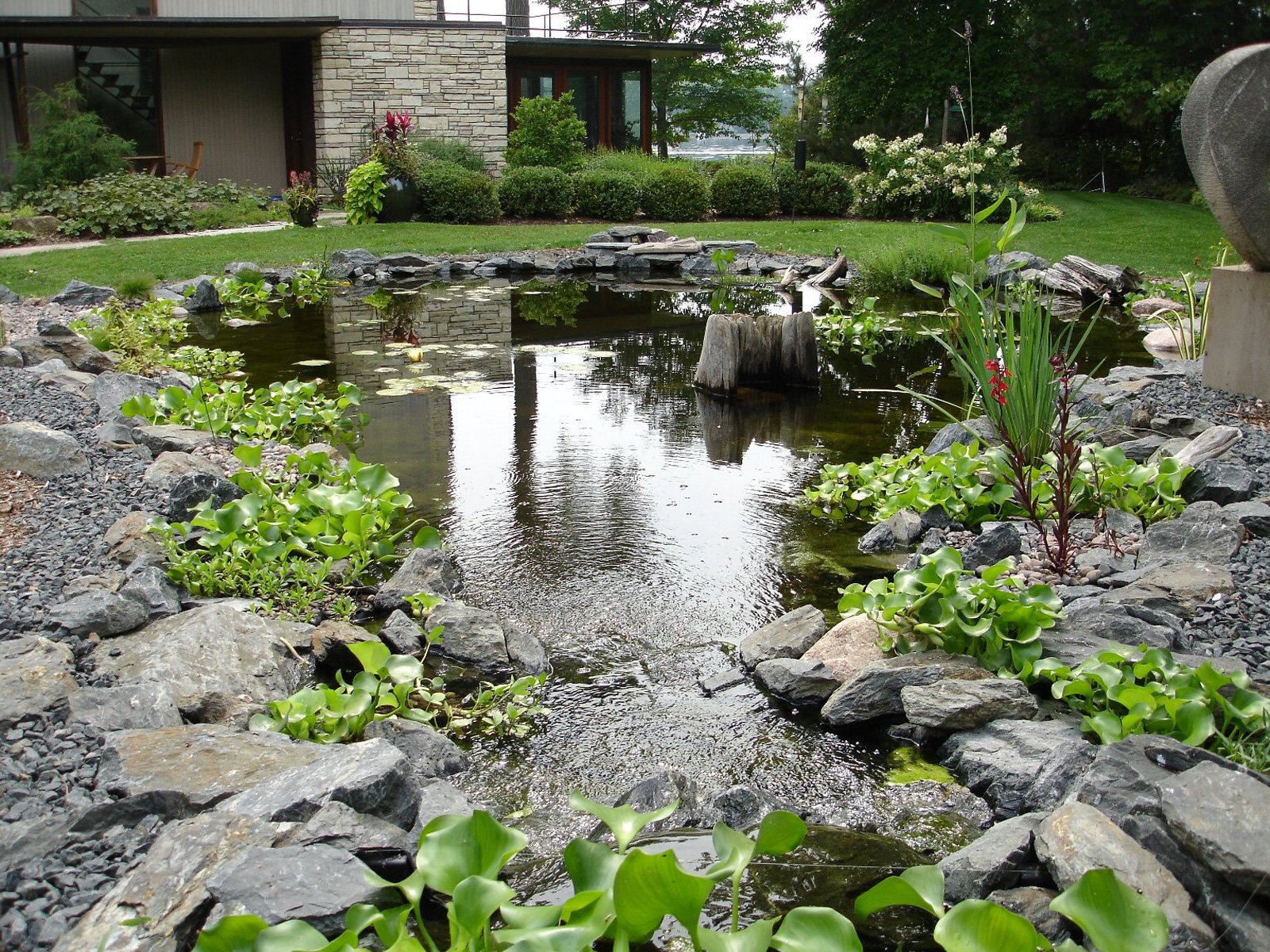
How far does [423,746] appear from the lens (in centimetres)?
323

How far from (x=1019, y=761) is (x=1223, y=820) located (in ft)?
2.75

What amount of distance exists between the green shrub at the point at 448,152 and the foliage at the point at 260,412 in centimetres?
1260

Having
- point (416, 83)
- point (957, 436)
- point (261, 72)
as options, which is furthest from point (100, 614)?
point (261, 72)

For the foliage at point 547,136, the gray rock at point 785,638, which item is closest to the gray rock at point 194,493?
the gray rock at point 785,638

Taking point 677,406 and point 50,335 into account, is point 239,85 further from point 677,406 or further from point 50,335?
point 677,406

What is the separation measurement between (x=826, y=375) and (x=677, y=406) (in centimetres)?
159

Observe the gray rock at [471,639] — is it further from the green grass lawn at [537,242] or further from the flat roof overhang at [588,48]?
the flat roof overhang at [588,48]

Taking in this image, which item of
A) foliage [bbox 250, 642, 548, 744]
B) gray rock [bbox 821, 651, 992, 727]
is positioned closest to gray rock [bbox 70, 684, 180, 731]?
foliage [bbox 250, 642, 548, 744]

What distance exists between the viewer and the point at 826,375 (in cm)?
859

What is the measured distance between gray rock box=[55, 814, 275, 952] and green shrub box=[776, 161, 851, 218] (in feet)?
60.0

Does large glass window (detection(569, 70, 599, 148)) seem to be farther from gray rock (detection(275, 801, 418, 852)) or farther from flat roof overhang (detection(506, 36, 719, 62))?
gray rock (detection(275, 801, 418, 852))

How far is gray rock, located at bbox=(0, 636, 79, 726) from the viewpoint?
2824mm

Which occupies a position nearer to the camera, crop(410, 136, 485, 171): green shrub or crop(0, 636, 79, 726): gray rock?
crop(0, 636, 79, 726): gray rock

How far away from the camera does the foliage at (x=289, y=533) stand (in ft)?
13.5
